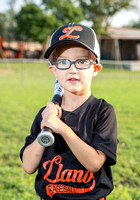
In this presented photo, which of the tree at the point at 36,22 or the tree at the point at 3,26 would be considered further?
the tree at the point at 3,26

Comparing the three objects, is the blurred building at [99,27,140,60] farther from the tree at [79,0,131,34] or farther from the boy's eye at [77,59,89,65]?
the boy's eye at [77,59,89,65]

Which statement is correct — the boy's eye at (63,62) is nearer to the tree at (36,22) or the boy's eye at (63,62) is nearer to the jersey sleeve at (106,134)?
the jersey sleeve at (106,134)

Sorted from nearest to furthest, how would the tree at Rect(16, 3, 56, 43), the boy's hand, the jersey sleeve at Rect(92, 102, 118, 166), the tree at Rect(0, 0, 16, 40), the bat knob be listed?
the bat knob → the boy's hand → the jersey sleeve at Rect(92, 102, 118, 166) → the tree at Rect(16, 3, 56, 43) → the tree at Rect(0, 0, 16, 40)

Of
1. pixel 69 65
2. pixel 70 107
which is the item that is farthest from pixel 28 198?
pixel 69 65

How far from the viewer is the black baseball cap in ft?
5.93

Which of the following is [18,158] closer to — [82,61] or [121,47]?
[82,61]

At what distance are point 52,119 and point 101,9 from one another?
4283 cm

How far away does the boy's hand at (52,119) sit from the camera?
168 centimetres

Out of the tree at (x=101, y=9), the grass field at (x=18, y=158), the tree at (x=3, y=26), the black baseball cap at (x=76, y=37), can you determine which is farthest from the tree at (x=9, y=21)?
the black baseball cap at (x=76, y=37)

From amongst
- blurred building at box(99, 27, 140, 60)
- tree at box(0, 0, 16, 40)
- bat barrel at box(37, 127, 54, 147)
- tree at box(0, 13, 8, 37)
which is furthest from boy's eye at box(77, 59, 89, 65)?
tree at box(0, 13, 8, 37)

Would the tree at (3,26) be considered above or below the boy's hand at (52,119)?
above

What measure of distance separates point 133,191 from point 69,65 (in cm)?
215

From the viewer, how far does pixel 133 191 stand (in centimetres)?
336

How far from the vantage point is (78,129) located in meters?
1.83
